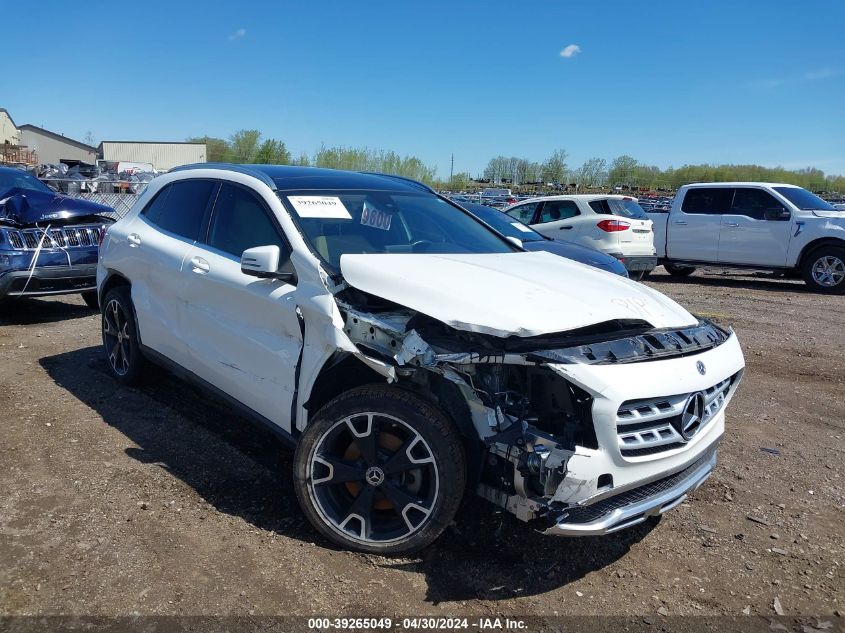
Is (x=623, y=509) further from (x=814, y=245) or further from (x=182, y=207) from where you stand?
(x=814, y=245)

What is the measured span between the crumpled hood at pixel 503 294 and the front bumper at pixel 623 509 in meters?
0.72

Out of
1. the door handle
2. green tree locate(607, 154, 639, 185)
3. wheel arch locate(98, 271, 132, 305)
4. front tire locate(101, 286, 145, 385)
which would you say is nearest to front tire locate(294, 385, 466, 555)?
the door handle

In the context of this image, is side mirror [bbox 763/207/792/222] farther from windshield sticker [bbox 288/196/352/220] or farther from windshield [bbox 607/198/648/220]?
windshield sticker [bbox 288/196/352/220]

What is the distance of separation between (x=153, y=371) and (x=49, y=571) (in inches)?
103

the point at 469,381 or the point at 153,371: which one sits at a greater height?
the point at 469,381

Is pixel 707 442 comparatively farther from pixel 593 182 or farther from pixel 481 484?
pixel 593 182

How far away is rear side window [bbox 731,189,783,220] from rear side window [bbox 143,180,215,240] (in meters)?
11.2

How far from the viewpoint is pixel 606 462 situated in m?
2.62

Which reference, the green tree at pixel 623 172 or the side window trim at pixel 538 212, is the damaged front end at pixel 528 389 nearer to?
the side window trim at pixel 538 212

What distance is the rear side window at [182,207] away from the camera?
14.5 ft

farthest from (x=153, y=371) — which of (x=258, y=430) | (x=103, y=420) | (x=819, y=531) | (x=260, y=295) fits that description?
(x=819, y=531)

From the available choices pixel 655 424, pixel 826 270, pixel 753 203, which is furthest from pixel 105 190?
pixel 655 424

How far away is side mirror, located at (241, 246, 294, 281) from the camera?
3367mm

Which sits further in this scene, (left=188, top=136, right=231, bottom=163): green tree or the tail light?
(left=188, top=136, right=231, bottom=163): green tree
